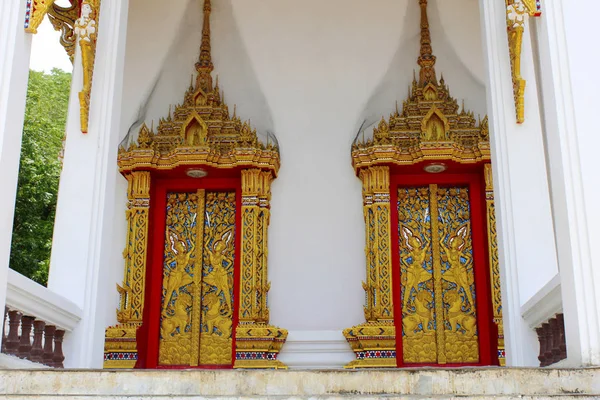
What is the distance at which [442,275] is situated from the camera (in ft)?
23.3

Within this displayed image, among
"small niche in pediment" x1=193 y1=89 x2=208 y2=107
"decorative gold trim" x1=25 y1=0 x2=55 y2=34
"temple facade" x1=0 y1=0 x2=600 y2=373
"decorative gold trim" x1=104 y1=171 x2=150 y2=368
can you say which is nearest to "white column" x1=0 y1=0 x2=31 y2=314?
"decorative gold trim" x1=25 y1=0 x2=55 y2=34

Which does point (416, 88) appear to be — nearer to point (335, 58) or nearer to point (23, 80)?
point (335, 58)

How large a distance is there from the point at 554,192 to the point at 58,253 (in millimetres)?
2891

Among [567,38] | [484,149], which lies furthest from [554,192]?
[484,149]

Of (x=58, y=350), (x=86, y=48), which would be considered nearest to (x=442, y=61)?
(x=86, y=48)

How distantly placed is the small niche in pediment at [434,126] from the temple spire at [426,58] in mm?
353

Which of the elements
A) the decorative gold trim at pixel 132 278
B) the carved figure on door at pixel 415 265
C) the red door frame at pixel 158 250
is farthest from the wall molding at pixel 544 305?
the decorative gold trim at pixel 132 278

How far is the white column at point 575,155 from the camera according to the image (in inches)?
135

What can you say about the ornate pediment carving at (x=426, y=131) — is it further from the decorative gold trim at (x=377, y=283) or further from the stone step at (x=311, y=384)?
the stone step at (x=311, y=384)

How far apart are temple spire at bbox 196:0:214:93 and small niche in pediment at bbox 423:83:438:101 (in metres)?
1.96

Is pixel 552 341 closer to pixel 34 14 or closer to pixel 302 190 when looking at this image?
pixel 34 14

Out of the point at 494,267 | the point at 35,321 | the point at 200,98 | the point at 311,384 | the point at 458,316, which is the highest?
the point at 200,98

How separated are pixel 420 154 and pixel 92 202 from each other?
3120 mm

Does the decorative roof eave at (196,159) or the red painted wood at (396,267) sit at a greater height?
the decorative roof eave at (196,159)
